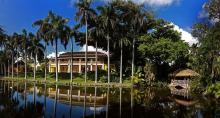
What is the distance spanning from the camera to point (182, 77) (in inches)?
3056

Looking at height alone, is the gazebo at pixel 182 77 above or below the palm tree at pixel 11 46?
below

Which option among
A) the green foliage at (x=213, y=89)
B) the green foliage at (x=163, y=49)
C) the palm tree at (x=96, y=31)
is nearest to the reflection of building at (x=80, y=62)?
the palm tree at (x=96, y=31)

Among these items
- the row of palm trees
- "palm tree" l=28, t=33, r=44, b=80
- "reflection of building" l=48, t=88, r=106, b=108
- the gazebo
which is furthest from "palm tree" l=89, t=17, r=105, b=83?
"reflection of building" l=48, t=88, r=106, b=108

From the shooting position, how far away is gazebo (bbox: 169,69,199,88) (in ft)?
231

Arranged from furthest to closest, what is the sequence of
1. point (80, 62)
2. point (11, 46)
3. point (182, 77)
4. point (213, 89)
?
point (80, 62), point (11, 46), point (182, 77), point (213, 89)

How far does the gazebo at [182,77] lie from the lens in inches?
2777

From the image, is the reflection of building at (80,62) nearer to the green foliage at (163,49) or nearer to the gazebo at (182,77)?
the green foliage at (163,49)

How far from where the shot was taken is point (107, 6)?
79.8 m

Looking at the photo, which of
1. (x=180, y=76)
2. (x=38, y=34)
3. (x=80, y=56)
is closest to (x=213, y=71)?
(x=180, y=76)

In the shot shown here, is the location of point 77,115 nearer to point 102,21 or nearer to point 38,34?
point 102,21

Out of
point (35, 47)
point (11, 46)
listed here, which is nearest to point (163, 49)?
point (35, 47)

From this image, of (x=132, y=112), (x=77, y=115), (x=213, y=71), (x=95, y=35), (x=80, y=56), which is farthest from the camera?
(x=80, y=56)

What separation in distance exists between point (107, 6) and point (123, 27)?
21.8 feet

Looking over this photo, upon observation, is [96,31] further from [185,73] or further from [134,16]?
[185,73]
